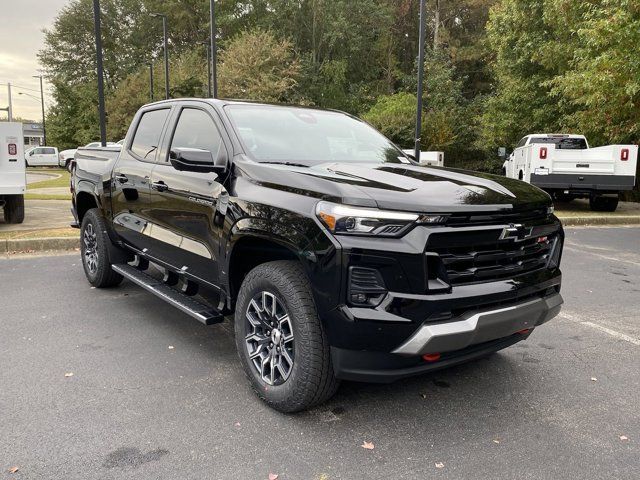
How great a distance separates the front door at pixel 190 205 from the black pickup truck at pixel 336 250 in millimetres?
16

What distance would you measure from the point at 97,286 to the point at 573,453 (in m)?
4.87

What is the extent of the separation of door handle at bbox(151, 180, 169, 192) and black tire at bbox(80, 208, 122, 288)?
136 centimetres

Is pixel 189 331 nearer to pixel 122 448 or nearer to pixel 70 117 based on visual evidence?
pixel 122 448

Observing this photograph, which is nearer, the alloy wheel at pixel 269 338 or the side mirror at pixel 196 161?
the alloy wheel at pixel 269 338

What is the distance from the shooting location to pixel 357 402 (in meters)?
3.37

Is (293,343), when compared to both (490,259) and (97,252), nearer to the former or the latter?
(490,259)

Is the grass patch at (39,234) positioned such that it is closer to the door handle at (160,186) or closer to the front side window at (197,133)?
the door handle at (160,186)

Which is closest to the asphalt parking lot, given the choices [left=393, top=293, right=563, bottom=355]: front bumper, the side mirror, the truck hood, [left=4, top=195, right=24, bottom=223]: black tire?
[left=393, top=293, right=563, bottom=355]: front bumper

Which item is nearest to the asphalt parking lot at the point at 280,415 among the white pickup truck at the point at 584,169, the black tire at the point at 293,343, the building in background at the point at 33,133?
the black tire at the point at 293,343

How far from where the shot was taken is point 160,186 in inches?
173

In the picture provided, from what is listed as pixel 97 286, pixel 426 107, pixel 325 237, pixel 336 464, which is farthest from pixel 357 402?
pixel 426 107

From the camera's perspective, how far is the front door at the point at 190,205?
373 centimetres

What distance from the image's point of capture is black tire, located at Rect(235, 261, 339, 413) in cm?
294

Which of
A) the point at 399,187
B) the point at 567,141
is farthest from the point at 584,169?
the point at 399,187
